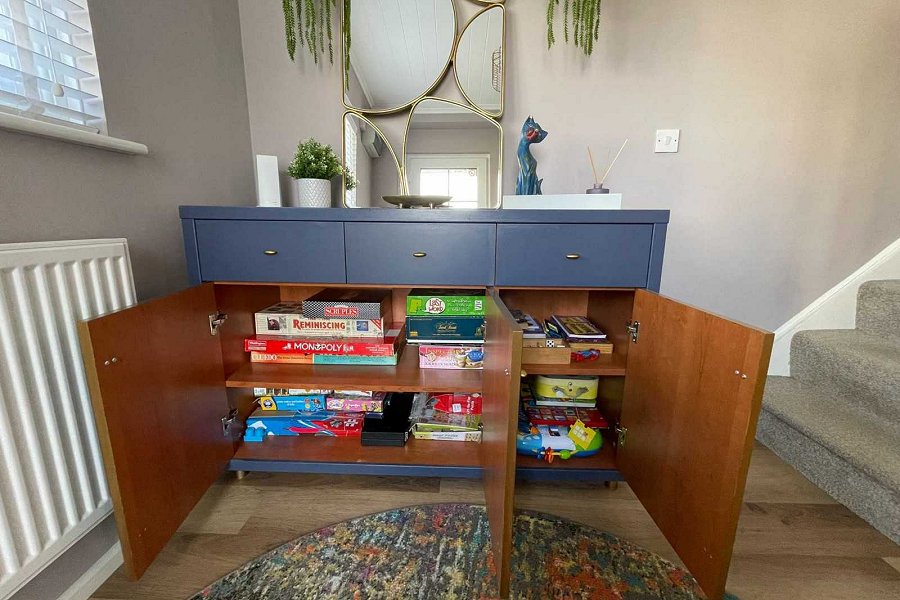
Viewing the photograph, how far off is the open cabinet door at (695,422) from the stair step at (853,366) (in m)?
0.82

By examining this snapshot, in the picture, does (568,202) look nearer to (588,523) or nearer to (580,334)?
(580,334)

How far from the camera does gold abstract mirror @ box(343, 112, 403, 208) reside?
1321 mm

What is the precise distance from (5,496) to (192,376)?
343 mm

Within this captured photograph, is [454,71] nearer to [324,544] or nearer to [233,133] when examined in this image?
[233,133]

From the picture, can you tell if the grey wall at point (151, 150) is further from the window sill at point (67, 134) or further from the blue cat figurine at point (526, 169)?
the blue cat figurine at point (526, 169)

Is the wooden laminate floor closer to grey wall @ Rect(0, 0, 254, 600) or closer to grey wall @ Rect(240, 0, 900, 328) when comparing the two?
grey wall @ Rect(0, 0, 254, 600)

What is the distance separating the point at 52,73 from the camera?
750mm

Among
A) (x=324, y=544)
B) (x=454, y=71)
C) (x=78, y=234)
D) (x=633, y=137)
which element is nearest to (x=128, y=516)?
(x=324, y=544)

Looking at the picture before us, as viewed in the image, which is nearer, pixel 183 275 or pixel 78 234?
pixel 78 234

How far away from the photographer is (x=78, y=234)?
785 millimetres

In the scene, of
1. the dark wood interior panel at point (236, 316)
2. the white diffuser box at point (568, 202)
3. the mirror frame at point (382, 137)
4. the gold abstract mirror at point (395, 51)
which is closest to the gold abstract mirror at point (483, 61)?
the gold abstract mirror at point (395, 51)

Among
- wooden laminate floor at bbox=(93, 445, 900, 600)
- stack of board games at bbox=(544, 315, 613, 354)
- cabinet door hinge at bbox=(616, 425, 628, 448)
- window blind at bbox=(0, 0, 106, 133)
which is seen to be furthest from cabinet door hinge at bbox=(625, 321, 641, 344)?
window blind at bbox=(0, 0, 106, 133)

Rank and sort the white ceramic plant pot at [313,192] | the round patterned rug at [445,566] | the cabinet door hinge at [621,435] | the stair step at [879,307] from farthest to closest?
the stair step at [879,307] < the white ceramic plant pot at [313,192] < the cabinet door hinge at [621,435] < the round patterned rug at [445,566]

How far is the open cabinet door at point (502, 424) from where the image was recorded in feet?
2.01
